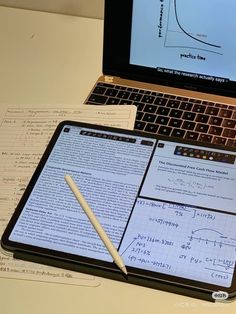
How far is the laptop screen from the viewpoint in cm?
87

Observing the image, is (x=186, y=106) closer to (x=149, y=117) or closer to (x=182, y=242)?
(x=149, y=117)

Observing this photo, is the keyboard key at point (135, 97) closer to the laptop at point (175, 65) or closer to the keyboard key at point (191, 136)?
the laptop at point (175, 65)

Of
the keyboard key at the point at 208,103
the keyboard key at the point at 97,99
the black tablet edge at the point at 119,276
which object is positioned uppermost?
the keyboard key at the point at 208,103

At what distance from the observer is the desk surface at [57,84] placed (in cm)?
68

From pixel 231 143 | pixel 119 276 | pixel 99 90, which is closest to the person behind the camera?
pixel 119 276

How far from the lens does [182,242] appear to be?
2.33 ft

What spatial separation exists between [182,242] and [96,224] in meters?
0.10

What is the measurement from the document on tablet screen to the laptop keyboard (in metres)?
0.06

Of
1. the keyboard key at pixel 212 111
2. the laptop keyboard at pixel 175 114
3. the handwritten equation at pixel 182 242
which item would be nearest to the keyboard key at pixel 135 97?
the laptop keyboard at pixel 175 114

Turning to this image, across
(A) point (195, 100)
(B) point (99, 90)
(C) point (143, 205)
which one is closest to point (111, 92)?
(B) point (99, 90)

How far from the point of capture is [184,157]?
0.79 m

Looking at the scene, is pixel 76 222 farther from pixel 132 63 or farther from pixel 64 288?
pixel 132 63

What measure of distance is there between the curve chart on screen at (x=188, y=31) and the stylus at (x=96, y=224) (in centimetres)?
26

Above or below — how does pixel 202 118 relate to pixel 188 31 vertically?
below
